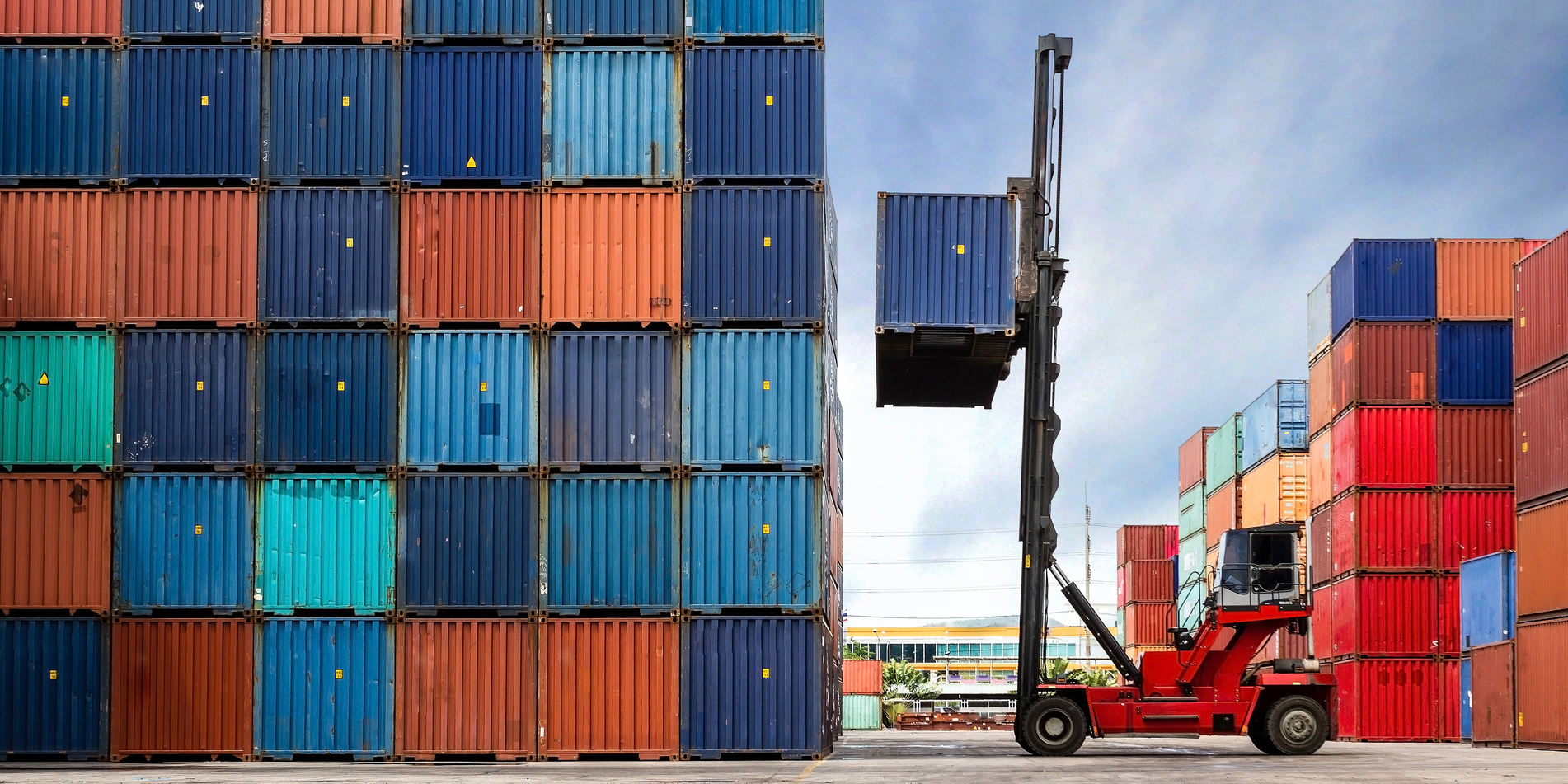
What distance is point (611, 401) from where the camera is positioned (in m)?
27.4

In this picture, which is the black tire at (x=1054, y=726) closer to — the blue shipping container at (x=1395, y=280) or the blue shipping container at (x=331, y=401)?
the blue shipping container at (x=331, y=401)

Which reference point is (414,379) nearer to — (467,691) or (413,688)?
(413,688)

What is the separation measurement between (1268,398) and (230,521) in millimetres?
33381

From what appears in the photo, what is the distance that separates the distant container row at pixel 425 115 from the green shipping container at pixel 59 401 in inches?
113

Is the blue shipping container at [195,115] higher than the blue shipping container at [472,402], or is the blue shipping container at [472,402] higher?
the blue shipping container at [195,115]

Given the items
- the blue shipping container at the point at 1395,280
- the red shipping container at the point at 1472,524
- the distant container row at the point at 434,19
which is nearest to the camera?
the distant container row at the point at 434,19

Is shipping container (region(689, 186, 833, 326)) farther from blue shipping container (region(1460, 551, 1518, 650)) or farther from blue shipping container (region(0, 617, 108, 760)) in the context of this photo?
blue shipping container (region(1460, 551, 1518, 650))

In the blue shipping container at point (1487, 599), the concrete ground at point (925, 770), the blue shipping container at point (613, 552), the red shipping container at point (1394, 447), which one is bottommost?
the concrete ground at point (925, 770)

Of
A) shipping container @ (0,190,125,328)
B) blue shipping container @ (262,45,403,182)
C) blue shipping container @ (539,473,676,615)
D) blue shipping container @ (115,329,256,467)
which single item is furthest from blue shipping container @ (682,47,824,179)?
shipping container @ (0,190,125,328)

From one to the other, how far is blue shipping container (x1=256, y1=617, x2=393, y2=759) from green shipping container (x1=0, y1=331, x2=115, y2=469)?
175 inches

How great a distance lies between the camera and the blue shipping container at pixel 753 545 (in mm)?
26953

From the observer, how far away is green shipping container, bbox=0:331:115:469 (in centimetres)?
2770

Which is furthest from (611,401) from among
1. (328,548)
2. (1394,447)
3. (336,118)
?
(1394,447)

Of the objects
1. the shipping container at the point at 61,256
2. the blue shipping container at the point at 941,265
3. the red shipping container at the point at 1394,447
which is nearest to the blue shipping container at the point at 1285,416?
the red shipping container at the point at 1394,447
